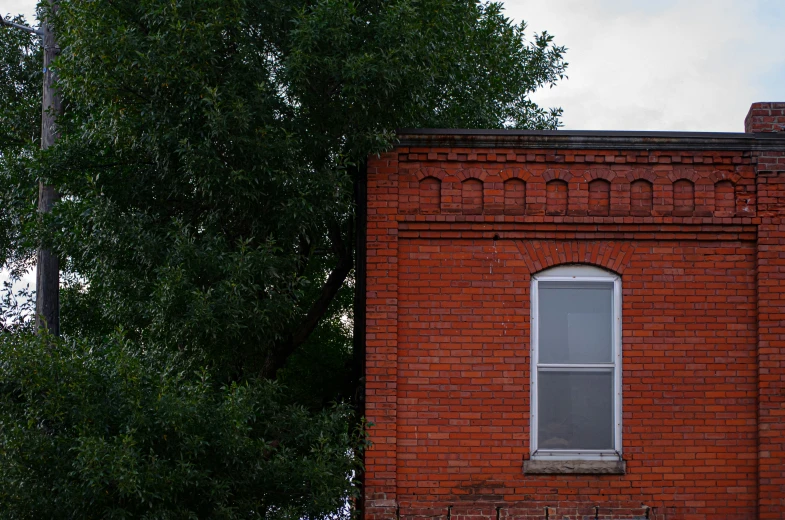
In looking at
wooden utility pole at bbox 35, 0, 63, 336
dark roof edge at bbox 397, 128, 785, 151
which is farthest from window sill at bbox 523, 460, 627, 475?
wooden utility pole at bbox 35, 0, 63, 336

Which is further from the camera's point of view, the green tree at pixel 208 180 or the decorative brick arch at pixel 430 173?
the decorative brick arch at pixel 430 173

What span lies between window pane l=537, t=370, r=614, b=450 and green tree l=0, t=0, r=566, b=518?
7.12 ft

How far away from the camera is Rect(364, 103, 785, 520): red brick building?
27.3ft

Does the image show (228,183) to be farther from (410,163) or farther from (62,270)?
(62,270)

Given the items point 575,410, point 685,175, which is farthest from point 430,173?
point 575,410

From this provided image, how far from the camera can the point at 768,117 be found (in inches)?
349

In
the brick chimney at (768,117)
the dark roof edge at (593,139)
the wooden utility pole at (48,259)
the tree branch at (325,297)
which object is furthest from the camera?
the wooden utility pole at (48,259)

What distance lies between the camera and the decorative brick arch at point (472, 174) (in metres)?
8.64

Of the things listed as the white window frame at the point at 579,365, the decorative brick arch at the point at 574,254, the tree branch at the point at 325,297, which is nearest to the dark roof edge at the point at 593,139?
the decorative brick arch at the point at 574,254

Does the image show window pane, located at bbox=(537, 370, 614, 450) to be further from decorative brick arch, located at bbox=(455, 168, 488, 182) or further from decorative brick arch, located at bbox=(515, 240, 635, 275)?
decorative brick arch, located at bbox=(455, 168, 488, 182)

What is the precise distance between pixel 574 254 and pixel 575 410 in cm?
174

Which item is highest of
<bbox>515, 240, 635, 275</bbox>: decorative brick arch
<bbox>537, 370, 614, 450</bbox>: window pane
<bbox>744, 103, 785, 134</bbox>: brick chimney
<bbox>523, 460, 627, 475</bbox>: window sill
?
<bbox>744, 103, 785, 134</bbox>: brick chimney

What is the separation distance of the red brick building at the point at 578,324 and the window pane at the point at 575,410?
0.05ft

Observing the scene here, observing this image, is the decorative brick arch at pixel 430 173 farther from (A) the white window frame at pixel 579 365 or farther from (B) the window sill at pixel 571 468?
(B) the window sill at pixel 571 468
